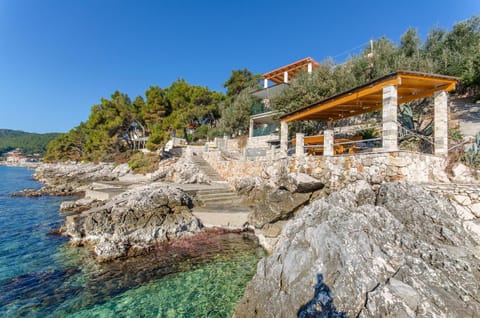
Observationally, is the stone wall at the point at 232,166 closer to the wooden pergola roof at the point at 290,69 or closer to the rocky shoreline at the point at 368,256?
the rocky shoreline at the point at 368,256

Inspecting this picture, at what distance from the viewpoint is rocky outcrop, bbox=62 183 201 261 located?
7.74 metres

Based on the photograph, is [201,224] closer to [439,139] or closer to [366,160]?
[366,160]

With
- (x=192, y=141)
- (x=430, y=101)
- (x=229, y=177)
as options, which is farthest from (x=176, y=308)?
(x=192, y=141)

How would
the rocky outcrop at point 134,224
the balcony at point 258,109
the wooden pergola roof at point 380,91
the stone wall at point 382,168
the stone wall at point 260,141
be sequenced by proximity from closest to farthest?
the stone wall at point 382,168 < the wooden pergola roof at point 380,91 < the rocky outcrop at point 134,224 < the stone wall at point 260,141 < the balcony at point 258,109

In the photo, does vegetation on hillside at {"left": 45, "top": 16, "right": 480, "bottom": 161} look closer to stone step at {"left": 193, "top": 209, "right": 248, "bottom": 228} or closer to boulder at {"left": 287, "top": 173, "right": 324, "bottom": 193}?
boulder at {"left": 287, "top": 173, "right": 324, "bottom": 193}

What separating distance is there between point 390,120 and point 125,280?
946 cm

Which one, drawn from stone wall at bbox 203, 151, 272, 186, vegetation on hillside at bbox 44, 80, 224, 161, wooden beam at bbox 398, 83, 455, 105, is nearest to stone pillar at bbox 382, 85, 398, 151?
wooden beam at bbox 398, 83, 455, 105

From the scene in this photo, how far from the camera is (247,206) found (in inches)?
450

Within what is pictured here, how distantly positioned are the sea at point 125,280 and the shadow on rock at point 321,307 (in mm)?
1814

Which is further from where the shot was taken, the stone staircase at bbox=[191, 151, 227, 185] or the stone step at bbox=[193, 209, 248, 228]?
the stone staircase at bbox=[191, 151, 227, 185]

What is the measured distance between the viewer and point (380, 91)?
25.4 ft

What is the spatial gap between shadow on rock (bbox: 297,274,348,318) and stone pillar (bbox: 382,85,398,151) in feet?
17.7

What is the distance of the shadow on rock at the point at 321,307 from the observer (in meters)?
3.44

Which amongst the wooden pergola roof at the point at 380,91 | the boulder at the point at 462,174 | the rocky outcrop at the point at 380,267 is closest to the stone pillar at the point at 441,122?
the wooden pergola roof at the point at 380,91
